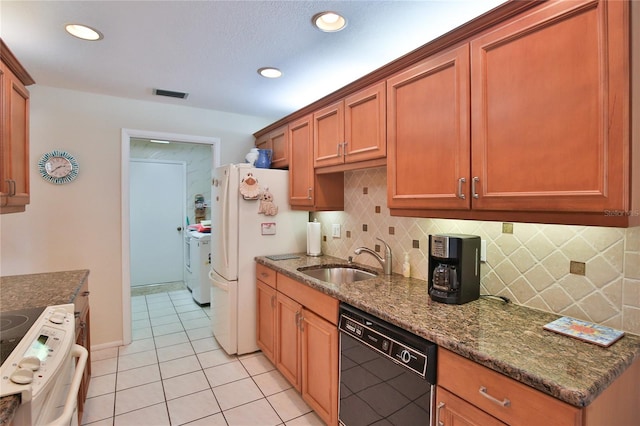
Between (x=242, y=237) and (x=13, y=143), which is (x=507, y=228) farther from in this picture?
(x=13, y=143)

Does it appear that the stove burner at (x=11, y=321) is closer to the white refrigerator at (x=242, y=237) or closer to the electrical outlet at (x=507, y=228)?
the white refrigerator at (x=242, y=237)

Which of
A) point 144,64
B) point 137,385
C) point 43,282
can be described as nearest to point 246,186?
point 144,64

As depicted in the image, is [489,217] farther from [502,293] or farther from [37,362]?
[37,362]

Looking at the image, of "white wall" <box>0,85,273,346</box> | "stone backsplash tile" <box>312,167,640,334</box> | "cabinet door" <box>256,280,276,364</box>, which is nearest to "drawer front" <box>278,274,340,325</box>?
"cabinet door" <box>256,280,276,364</box>

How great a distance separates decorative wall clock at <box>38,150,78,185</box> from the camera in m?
2.71

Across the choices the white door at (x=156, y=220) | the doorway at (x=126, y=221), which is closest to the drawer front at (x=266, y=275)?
the doorway at (x=126, y=221)

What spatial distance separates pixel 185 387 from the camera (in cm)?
237

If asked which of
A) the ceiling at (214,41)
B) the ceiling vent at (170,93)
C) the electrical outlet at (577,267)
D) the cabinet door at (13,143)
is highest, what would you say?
the ceiling vent at (170,93)

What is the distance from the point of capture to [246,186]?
277cm

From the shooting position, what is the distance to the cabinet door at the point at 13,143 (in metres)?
1.60

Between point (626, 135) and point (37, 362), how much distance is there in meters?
2.03

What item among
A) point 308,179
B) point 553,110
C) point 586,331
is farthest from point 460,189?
point 308,179

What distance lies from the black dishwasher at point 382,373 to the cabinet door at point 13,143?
188 cm

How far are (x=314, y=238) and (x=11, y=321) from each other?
2047mm
